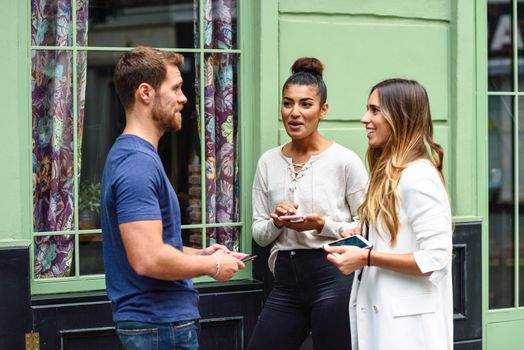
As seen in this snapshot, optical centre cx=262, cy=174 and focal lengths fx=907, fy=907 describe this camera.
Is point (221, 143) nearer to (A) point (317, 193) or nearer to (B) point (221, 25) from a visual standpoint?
(B) point (221, 25)

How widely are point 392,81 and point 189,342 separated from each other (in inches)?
54.6

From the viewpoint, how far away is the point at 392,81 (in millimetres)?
3793

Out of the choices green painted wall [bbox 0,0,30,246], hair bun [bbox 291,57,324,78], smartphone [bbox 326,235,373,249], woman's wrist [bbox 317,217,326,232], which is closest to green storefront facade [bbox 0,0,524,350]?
green painted wall [bbox 0,0,30,246]

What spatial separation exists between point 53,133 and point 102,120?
0.37 metres

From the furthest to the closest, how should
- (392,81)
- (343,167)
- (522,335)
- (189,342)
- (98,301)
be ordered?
(522,335)
(98,301)
(343,167)
(392,81)
(189,342)

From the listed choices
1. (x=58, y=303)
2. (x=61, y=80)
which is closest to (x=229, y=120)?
(x=61, y=80)

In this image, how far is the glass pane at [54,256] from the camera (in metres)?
5.18

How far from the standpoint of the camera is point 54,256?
17.1ft

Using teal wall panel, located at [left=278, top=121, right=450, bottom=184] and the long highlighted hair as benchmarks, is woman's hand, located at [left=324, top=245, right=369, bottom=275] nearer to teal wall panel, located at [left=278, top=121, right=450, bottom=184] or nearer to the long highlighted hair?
the long highlighted hair

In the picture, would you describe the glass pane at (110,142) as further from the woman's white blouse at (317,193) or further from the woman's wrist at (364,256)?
the woman's wrist at (364,256)

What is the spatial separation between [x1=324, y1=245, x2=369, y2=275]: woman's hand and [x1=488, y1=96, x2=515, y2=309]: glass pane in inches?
120

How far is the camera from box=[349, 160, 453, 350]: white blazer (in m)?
3.52

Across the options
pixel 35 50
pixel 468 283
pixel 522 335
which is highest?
pixel 35 50

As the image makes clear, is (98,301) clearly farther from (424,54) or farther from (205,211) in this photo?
(424,54)
